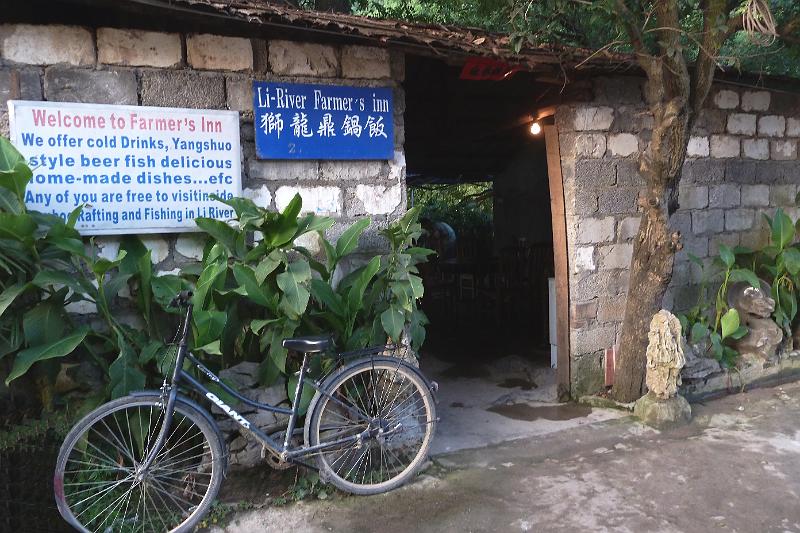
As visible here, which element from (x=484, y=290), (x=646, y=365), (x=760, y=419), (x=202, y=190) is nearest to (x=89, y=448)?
(x=202, y=190)

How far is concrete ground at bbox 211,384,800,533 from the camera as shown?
118 inches

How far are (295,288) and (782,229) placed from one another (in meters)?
4.33

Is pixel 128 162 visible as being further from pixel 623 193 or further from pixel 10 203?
pixel 623 193

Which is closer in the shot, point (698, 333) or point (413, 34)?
point (413, 34)

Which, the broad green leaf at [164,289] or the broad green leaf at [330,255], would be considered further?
the broad green leaf at [330,255]

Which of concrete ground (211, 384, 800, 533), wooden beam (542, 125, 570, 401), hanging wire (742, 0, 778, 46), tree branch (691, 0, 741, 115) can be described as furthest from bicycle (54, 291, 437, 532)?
hanging wire (742, 0, 778, 46)

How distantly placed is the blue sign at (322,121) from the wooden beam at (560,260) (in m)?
1.54

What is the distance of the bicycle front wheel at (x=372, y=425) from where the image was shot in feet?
10.5

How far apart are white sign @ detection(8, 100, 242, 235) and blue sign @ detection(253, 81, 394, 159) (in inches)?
8.1

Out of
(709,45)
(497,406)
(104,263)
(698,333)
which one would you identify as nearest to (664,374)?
(698,333)

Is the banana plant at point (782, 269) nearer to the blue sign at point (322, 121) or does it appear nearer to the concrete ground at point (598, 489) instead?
the concrete ground at point (598, 489)

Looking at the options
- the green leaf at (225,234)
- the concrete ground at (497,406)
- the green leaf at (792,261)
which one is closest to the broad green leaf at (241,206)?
the green leaf at (225,234)

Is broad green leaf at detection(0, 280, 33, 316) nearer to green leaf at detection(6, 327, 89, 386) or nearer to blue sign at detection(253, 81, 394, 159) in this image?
green leaf at detection(6, 327, 89, 386)

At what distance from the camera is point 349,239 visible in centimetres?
348
